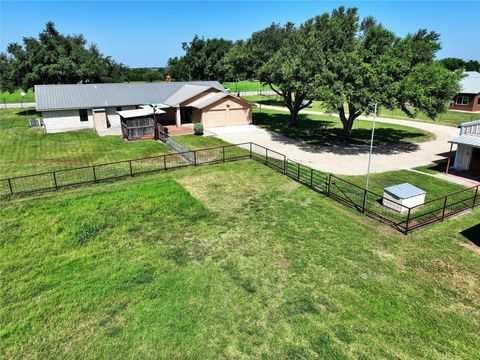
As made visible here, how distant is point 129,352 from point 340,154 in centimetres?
2116

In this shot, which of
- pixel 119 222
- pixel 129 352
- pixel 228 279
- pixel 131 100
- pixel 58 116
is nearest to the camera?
pixel 129 352

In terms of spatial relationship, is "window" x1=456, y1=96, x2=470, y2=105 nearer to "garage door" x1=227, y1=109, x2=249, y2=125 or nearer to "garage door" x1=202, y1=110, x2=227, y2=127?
"garage door" x1=227, y1=109, x2=249, y2=125

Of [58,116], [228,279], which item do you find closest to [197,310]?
[228,279]

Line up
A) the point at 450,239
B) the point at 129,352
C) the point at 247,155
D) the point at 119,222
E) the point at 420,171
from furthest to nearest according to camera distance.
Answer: the point at 247,155 → the point at 420,171 → the point at 119,222 → the point at 450,239 → the point at 129,352

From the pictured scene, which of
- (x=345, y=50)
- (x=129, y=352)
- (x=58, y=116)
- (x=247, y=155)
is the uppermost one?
(x=345, y=50)

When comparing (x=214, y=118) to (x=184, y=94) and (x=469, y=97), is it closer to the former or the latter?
(x=184, y=94)

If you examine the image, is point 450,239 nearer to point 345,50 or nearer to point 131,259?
point 131,259

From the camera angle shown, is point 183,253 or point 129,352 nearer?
point 129,352

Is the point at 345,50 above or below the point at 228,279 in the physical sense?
above

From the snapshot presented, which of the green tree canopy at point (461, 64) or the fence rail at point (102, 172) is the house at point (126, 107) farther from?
the green tree canopy at point (461, 64)

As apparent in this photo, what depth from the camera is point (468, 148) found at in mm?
20312

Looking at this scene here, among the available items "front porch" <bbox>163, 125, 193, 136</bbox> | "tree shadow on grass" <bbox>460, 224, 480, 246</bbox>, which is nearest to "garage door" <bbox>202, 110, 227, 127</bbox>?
"front porch" <bbox>163, 125, 193, 136</bbox>

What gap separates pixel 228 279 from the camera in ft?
33.5

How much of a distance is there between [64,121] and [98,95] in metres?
4.81
